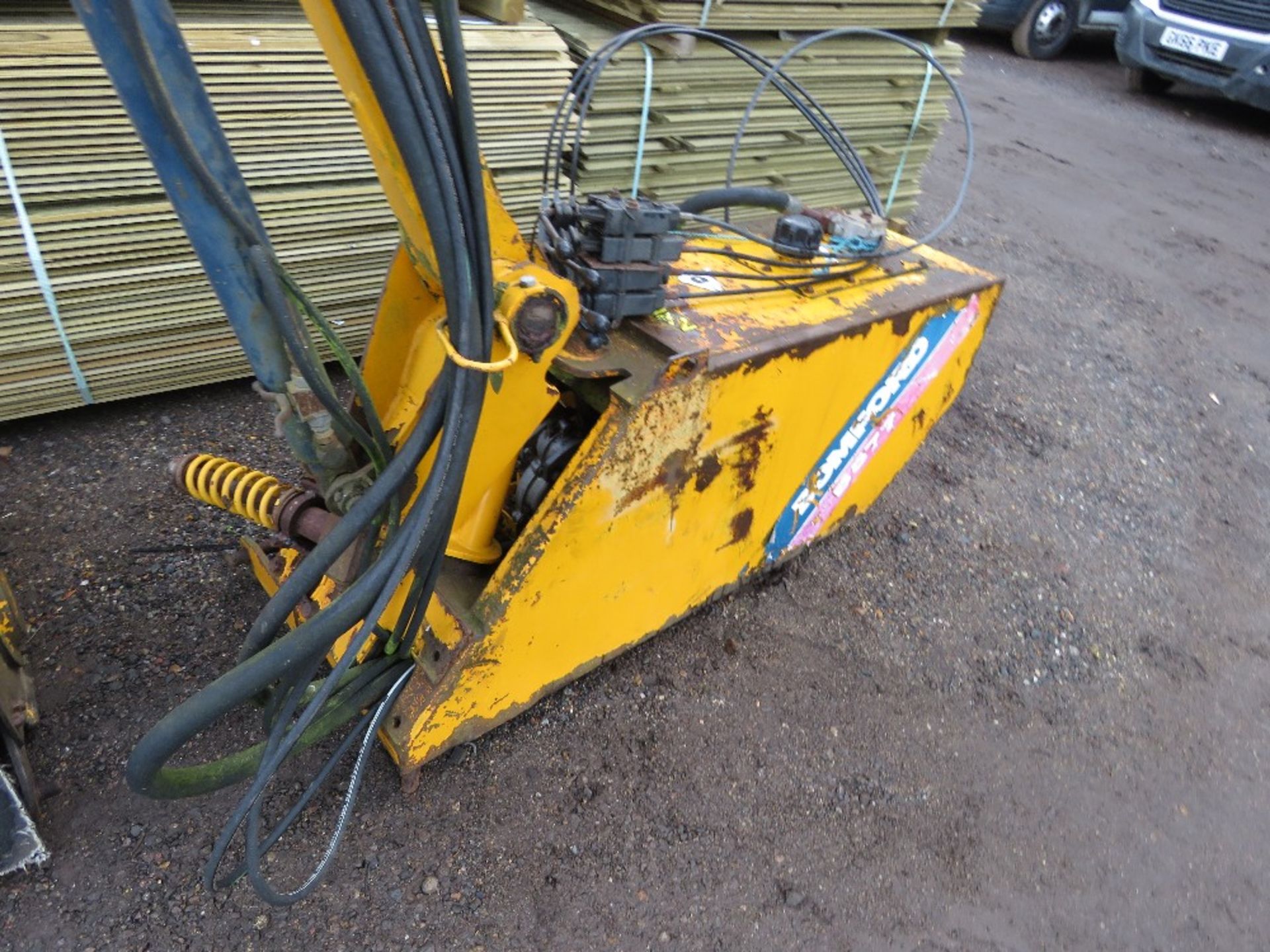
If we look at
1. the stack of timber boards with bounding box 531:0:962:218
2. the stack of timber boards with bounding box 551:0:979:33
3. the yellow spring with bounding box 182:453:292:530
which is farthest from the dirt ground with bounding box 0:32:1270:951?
the stack of timber boards with bounding box 551:0:979:33

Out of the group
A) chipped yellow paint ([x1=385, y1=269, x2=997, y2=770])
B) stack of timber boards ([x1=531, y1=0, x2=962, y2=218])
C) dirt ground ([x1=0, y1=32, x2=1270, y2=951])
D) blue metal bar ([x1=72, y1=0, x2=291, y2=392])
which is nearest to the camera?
blue metal bar ([x1=72, y1=0, x2=291, y2=392])

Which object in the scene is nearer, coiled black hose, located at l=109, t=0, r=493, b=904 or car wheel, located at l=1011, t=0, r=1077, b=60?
coiled black hose, located at l=109, t=0, r=493, b=904

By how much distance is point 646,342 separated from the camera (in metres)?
1.96

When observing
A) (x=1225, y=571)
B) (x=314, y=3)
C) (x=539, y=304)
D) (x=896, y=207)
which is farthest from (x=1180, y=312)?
(x=314, y=3)

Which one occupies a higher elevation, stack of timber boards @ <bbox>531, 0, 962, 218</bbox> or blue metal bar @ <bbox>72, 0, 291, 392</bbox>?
blue metal bar @ <bbox>72, 0, 291, 392</bbox>

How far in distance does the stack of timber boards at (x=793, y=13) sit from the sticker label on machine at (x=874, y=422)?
5.30 ft

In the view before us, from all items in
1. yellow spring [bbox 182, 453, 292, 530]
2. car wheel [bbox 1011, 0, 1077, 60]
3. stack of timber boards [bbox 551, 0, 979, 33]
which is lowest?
car wheel [bbox 1011, 0, 1077, 60]

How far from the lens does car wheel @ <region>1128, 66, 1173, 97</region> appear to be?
10.3 m

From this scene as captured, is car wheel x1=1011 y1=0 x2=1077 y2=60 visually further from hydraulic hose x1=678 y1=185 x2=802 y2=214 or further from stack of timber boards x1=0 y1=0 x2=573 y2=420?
hydraulic hose x1=678 y1=185 x2=802 y2=214

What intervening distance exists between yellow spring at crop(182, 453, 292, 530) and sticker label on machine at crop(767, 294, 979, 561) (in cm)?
142

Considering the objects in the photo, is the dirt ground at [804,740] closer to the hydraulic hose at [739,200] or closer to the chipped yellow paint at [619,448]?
Result: the chipped yellow paint at [619,448]

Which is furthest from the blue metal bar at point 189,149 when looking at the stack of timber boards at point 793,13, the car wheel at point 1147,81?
the car wheel at point 1147,81

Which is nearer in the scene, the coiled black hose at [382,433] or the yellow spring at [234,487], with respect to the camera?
the coiled black hose at [382,433]

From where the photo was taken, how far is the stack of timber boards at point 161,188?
257 cm
